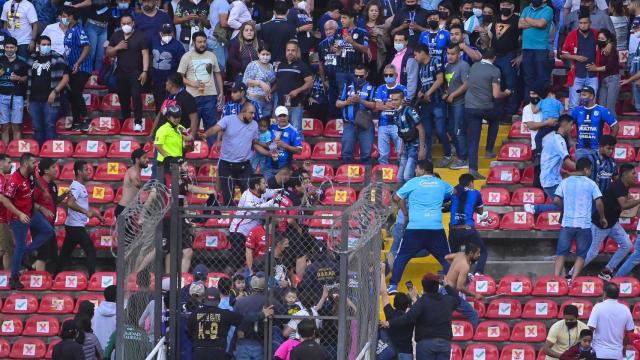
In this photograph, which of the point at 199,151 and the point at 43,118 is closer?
the point at 199,151

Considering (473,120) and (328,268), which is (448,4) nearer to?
(473,120)

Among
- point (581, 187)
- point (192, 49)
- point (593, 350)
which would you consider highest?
point (192, 49)

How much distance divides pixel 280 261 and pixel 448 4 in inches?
275

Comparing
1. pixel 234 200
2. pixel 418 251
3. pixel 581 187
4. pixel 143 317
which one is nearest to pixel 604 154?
pixel 581 187

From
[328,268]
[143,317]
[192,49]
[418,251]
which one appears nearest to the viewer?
[143,317]

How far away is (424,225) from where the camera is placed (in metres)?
20.5

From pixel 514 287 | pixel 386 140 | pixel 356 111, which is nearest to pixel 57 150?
pixel 356 111

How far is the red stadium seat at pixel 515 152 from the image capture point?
77.5 ft

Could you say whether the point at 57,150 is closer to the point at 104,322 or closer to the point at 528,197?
the point at 104,322

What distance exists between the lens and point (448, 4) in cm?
2472

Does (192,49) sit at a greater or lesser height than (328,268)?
greater

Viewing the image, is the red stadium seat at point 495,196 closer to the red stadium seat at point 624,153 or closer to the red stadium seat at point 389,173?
the red stadium seat at point 389,173

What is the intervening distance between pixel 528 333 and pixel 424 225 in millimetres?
1778

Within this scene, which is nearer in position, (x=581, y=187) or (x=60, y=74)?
(x=581, y=187)
